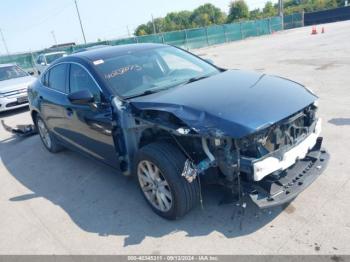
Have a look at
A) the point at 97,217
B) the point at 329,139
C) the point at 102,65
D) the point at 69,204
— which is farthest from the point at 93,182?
the point at 329,139

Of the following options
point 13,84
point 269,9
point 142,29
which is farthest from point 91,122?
point 142,29

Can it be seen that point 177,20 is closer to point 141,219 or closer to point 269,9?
point 269,9

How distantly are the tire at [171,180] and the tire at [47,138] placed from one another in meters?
2.86

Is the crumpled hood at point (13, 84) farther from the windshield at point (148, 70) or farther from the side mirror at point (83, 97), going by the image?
the side mirror at point (83, 97)

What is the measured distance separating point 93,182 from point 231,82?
2.35 m

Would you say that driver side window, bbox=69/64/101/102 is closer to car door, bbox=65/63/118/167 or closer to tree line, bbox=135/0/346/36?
car door, bbox=65/63/118/167

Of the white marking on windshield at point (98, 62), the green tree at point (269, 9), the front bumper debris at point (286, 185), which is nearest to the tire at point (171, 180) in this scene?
the front bumper debris at point (286, 185)

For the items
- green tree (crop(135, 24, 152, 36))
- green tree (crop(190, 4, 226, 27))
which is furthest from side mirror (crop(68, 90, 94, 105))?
green tree (crop(135, 24, 152, 36))

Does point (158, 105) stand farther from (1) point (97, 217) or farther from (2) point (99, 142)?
(1) point (97, 217)

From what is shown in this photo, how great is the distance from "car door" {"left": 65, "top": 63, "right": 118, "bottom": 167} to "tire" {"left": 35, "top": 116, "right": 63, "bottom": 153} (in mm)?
1070

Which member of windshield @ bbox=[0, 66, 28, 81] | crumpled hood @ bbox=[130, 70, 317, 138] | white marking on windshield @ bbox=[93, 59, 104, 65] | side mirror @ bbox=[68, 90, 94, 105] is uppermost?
white marking on windshield @ bbox=[93, 59, 104, 65]

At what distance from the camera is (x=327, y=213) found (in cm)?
315

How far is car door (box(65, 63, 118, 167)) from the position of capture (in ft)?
12.4

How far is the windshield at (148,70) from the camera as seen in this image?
12.6 feet
